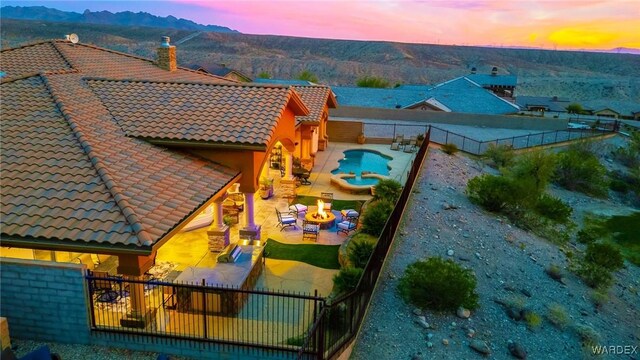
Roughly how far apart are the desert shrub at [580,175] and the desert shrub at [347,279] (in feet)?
77.1

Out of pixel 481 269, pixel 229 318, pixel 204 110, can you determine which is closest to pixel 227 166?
pixel 204 110

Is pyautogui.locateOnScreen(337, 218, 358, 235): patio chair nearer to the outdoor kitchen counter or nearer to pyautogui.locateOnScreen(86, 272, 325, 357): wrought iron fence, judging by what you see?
the outdoor kitchen counter

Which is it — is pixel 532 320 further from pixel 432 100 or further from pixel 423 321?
pixel 432 100

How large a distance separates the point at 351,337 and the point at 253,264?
368 centimetres

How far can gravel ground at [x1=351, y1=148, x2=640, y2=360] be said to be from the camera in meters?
10.2

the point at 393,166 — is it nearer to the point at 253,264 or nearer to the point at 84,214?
the point at 253,264

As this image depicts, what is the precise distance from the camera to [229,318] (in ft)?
33.8

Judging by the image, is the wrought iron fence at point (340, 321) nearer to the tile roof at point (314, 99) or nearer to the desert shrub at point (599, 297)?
the desert shrub at point (599, 297)

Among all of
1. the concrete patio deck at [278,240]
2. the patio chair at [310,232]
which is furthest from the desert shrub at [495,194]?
the patio chair at [310,232]

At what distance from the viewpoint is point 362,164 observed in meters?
27.2

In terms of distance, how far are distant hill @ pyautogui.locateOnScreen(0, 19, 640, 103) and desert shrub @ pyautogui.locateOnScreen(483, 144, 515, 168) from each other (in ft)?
289

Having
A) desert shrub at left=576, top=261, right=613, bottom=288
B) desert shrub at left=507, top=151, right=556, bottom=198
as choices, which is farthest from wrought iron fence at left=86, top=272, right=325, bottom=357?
desert shrub at left=507, top=151, right=556, bottom=198

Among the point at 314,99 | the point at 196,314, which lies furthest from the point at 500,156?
the point at 196,314

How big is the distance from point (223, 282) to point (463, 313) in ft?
18.1
